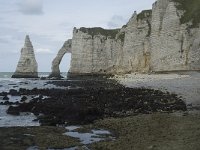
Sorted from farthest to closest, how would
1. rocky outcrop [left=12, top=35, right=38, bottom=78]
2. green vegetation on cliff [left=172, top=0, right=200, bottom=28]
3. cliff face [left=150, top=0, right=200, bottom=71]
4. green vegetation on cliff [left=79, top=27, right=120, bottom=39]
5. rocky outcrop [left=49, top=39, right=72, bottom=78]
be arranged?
rocky outcrop [left=49, top=39, right=72, bottom=78], green vegetation on cliff [left=79, top=27, right=120, bottom=39], rocky outcrop [left=12, top=35, right=38, bottom=78], green vegetation on cliff [left=172, top=0, right=200, bottom=28], cliff face [left=150, top=0, right=200, bottom=71]

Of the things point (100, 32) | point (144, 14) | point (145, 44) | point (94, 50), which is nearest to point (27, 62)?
point (94, 50)

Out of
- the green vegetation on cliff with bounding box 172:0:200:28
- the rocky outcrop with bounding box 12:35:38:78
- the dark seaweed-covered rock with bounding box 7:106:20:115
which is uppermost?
the green vegetation on cliff with bounding box 172:0:200:28

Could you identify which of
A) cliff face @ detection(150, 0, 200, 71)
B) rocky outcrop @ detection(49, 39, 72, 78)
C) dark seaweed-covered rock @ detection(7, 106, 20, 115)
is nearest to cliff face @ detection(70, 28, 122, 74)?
rocky outcrop @ detection(49, 39, 72, 78)

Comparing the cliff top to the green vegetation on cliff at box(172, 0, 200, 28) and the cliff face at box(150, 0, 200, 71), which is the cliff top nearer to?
the cliff face at box(150, 0, 200, 71)

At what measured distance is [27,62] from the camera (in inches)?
4326

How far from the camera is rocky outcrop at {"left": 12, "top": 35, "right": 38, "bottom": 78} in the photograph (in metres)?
110

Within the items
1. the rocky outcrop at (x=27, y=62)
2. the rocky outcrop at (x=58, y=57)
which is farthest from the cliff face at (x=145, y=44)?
the rocky outcrop at (x=27, y=62)

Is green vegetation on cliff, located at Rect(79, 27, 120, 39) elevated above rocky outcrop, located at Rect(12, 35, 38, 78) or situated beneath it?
elevated above

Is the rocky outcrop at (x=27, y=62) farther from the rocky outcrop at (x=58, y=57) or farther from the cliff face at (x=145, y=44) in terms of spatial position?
the cliff face at (x=145, y=44)

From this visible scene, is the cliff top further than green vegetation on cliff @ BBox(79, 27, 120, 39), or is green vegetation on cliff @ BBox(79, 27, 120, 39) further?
green vegetation on cliff @ BBox(79, 27, 120, 39)

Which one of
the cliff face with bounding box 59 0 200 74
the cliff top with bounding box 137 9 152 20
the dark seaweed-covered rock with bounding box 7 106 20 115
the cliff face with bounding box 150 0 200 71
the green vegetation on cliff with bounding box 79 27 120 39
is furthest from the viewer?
the green vegetation on cliff with bounding box 79 27 120 39

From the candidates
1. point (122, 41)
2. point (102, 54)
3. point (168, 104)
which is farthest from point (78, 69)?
point (168, 104)

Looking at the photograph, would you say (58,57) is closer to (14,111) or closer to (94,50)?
(94,50)

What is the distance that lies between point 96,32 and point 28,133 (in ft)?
310
